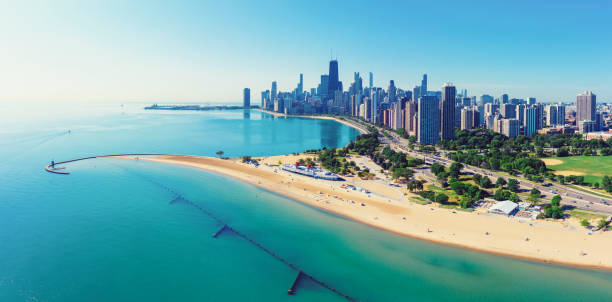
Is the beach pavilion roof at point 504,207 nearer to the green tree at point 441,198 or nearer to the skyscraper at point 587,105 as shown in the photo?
the green tree at point 441,198

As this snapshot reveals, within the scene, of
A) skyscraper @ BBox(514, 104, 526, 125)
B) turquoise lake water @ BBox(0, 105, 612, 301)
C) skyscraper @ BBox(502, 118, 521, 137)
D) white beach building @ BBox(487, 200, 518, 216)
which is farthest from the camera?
skyscraper @ BBox(514, 104, 526, 125)

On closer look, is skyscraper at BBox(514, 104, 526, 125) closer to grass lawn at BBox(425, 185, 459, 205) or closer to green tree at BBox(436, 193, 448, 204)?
grass lawn at BBox(425, 185, 459, 205)

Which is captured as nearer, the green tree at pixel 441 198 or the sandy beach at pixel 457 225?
the sandy beach at pixel 457 225

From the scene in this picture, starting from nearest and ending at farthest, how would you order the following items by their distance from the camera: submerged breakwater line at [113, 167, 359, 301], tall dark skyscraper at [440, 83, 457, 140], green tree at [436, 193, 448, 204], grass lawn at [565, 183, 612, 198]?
submerged breakwater line at [113, 167, 359, 301] < green tree at [436, 193, 448, 204] < grass lawn at [565, 183, 612, 198] < tall dark skyscraper at [440, 83, 457, 140]

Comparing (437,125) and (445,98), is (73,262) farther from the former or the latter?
(445,98)

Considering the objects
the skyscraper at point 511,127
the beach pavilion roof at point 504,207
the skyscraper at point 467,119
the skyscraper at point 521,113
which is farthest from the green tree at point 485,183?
the skyscraper at point 521,113

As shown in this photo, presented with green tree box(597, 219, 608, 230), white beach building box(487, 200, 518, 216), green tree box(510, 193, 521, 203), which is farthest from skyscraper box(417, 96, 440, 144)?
green tree box(597, 219, 608, 230)

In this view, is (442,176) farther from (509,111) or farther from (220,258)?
(509,111)
